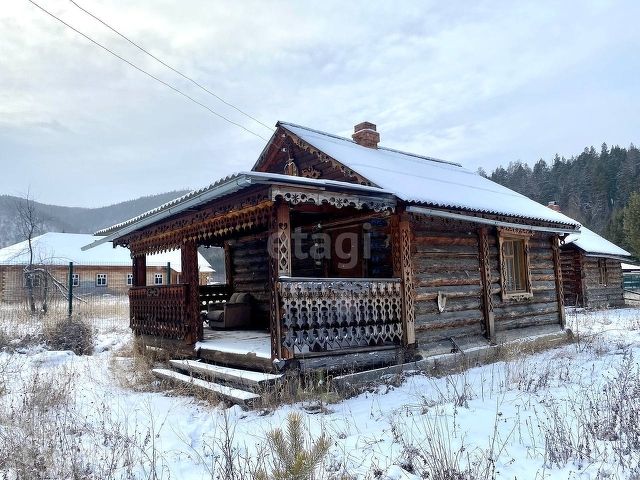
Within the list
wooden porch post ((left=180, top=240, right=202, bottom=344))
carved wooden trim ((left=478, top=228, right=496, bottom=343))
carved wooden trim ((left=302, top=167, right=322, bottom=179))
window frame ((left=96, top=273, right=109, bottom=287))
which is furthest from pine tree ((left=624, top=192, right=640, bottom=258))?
window frame ((left=96, top=273, right=109, bottom=287))

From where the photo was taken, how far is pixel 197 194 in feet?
23.9

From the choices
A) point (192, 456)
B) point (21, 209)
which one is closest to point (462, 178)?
point (192, 456)

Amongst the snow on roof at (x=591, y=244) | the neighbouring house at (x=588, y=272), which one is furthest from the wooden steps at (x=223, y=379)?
the neighbouring house at (x=588, y=272)

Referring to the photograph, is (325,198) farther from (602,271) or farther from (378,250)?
(602,271)

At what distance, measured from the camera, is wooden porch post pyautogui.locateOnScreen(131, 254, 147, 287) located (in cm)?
1208

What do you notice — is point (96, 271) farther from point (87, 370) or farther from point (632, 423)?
point (632, 423)

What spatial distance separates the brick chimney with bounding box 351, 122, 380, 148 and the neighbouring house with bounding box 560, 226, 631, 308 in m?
14.2

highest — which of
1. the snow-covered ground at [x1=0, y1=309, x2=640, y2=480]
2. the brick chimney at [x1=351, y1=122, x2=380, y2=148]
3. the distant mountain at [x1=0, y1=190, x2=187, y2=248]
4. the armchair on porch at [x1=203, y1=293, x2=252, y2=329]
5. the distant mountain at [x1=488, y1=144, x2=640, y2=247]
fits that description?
the distant mountain at [x1=0, y1=190, x2=187, y2=248]

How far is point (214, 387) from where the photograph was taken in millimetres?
7422

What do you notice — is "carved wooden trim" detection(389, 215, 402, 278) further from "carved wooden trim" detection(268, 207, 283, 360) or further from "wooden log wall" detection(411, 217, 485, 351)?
"carved wooden trim" detection(268, 207, 283, 360)

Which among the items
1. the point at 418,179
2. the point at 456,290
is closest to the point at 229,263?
the point at 418,179

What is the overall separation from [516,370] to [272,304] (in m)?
4.07

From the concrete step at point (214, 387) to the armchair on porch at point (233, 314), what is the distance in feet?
10.0

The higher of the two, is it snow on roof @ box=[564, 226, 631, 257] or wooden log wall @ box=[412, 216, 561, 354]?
snow on roof @ box=[564, 226, 631, 257]
